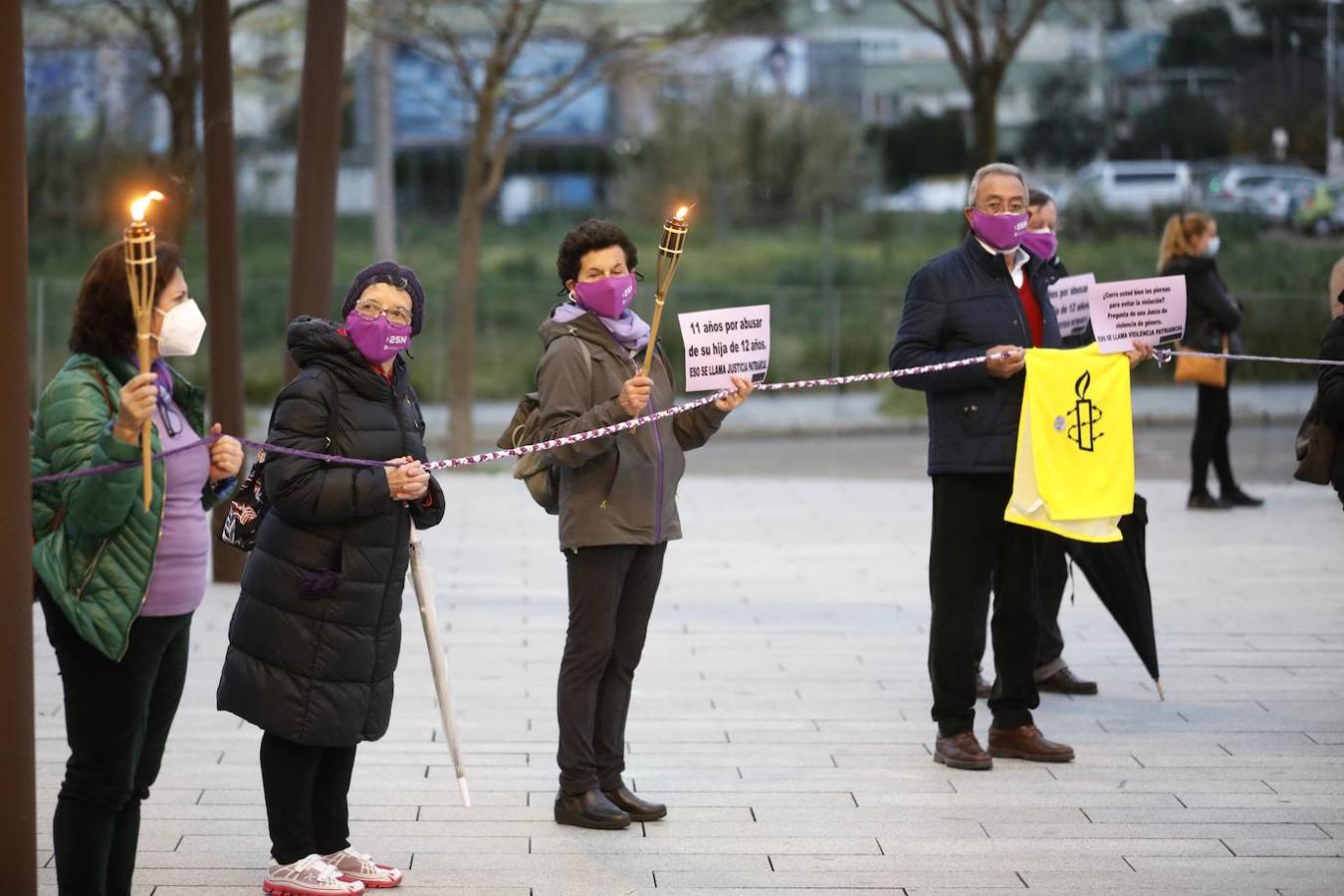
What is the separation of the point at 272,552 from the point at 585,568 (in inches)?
45.1

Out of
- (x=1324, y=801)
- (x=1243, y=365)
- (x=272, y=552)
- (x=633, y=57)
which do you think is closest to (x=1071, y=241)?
(x=1243, y=365)

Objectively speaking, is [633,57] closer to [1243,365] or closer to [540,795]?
[1243,365]

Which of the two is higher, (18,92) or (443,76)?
(443,76)

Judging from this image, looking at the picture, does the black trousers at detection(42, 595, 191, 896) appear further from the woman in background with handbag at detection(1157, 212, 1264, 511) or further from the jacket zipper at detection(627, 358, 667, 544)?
the woman in background with handbag at detection(1157, 212, 1264, 511)

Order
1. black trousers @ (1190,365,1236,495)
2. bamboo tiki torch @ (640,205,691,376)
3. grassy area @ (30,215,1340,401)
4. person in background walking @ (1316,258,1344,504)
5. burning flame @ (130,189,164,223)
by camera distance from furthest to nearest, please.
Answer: grassy area @ (30,215,1340,401) → black trousers @ (1190,365,1236,495) → person in background walking @ (1316,258,1344,504) → bamboo tiki torch @ (640,205,691,376) → burning flame @ (130,189,164,223)

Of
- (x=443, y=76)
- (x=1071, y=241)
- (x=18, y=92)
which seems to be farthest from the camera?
(x=443, y=76)

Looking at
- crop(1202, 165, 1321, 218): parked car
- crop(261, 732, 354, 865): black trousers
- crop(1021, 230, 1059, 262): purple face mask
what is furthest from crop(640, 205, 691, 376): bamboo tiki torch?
crop(1202, 165, 1321, 218): parked car

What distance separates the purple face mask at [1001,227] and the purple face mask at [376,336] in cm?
231

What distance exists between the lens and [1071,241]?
2483 cm

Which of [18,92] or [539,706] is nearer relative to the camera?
[18,92]

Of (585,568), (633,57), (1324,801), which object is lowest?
(1324,801)

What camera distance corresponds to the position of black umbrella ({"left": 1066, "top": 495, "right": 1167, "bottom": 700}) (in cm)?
753

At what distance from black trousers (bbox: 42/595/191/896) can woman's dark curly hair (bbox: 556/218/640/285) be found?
66.2 inches

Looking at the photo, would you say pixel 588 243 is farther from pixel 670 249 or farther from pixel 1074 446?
pixel 1074 446
